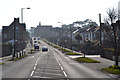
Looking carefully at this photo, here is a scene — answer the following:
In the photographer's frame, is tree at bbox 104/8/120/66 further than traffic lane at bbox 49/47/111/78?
Yes

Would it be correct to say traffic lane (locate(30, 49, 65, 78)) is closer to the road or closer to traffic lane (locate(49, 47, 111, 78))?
the road

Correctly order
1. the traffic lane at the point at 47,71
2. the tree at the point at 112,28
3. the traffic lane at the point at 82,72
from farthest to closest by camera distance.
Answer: the tree at the point at 112,28 < the traffic lane at the point at 47,71 < the traffic lane at the point at 82,72

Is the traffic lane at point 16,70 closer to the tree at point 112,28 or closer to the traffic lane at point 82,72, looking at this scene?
the traffic lane at point 82,72

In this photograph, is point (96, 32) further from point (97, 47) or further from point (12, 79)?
point (12, 79)

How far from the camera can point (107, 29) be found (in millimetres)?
22531

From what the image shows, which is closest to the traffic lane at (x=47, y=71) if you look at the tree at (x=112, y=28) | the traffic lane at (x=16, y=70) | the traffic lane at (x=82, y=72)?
the traffic lane at (x=16, y=70)

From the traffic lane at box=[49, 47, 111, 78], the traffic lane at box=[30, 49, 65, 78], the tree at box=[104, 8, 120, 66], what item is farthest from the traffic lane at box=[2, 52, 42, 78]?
the tree at box=[104, 8, 120, 66]

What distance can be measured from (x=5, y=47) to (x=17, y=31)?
4930cm

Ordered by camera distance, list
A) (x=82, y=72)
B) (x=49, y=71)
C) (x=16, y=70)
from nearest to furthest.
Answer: (x=82, y=72), (x=49, y=71), (x=16, y=70)

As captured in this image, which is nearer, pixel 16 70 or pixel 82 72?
pixel 82 72

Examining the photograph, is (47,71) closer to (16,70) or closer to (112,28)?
(16,70)

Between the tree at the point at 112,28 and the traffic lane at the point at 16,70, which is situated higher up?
the tree at the point at 112,28

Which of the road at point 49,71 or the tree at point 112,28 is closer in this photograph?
the road at point 49,71

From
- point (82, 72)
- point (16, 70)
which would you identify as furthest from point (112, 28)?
point (16, 70)
